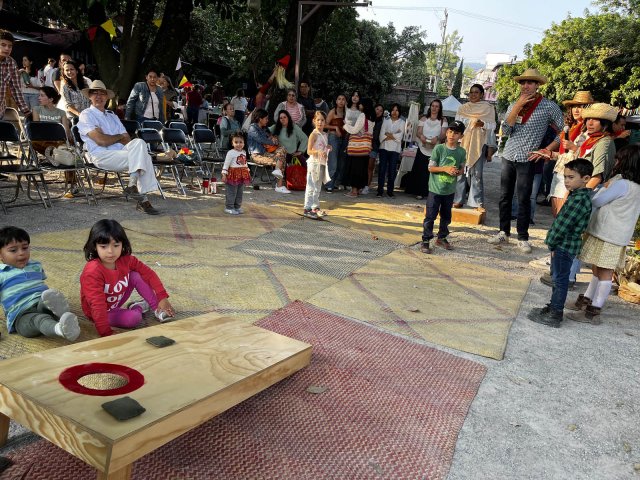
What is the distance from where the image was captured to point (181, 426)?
223cm

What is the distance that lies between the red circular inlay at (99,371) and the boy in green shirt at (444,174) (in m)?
4.80

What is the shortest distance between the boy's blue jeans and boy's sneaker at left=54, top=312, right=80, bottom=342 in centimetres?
377

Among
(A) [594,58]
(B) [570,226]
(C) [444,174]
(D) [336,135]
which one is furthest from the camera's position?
(A) [594,58]

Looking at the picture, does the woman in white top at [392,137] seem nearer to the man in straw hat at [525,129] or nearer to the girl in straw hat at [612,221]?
the man in straw hat at [525,129]

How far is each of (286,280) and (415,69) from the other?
84.1 m

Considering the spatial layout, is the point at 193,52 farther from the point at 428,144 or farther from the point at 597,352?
the point at 597,352

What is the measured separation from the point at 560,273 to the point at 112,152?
563 centimetres

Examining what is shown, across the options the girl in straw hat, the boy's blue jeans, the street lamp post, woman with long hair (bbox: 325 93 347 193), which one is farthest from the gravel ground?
the street lamp post

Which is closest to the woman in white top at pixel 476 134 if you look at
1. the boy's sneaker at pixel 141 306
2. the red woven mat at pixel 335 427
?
the red woven mat at pixel 335 427

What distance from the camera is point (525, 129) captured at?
6723 mm

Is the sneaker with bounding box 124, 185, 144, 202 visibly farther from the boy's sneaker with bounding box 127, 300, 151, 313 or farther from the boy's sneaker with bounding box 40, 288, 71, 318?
the boy's sneaker with bounding box 40, 288, 71, 318

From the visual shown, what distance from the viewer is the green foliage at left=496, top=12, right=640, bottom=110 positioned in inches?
768

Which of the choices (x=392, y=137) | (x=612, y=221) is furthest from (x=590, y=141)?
(x=392, y=137)

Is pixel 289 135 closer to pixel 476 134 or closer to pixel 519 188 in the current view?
pixel 476 134
